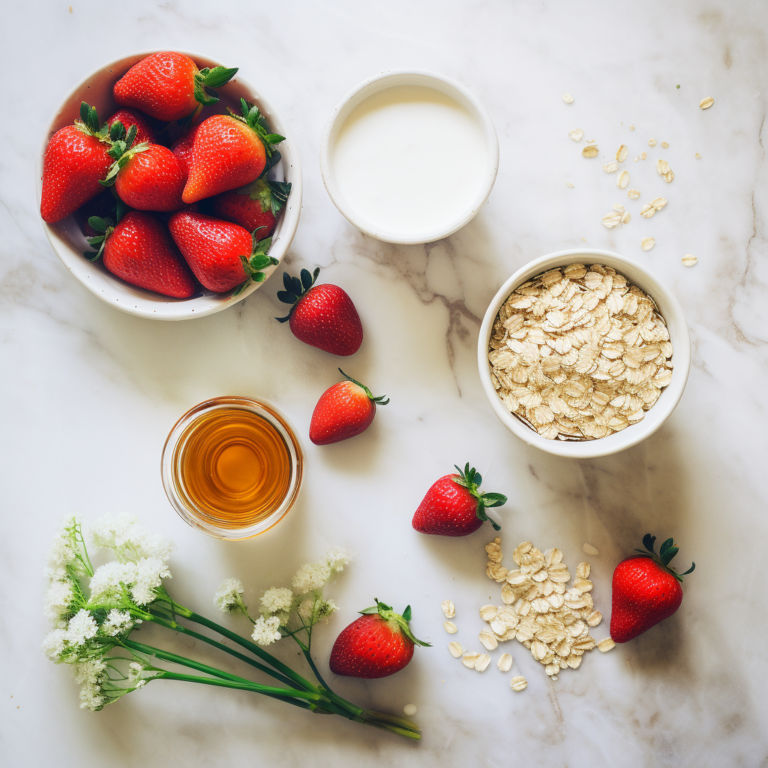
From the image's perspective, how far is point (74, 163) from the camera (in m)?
0.80

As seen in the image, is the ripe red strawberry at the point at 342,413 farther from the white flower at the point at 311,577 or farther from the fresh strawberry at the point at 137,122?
the fresh strawberry at the point at 137,122

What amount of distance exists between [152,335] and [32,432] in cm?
30

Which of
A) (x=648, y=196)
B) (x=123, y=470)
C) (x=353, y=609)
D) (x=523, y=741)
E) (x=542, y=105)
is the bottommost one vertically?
(x=523, y=741)

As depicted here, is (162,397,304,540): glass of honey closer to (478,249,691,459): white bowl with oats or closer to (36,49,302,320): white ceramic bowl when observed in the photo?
(36,49,302,320): white ceramic bowl

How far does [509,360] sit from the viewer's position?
92 cm

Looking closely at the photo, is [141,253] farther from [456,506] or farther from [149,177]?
[456,506]

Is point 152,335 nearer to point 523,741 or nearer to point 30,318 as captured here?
point 30,318

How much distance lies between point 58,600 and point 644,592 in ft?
3.28

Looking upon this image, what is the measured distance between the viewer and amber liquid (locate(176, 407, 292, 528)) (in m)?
1.00

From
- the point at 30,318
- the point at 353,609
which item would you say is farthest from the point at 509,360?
the point at 30,318

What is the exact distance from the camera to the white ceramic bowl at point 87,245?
2.76 feet

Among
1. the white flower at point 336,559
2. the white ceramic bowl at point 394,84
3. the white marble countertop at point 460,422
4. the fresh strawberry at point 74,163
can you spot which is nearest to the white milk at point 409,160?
the white ceramic bowl at point 394,84

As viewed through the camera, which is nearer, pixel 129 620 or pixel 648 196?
pixel 129 620

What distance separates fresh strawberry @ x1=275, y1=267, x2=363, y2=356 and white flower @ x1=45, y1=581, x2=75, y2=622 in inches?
23.1
